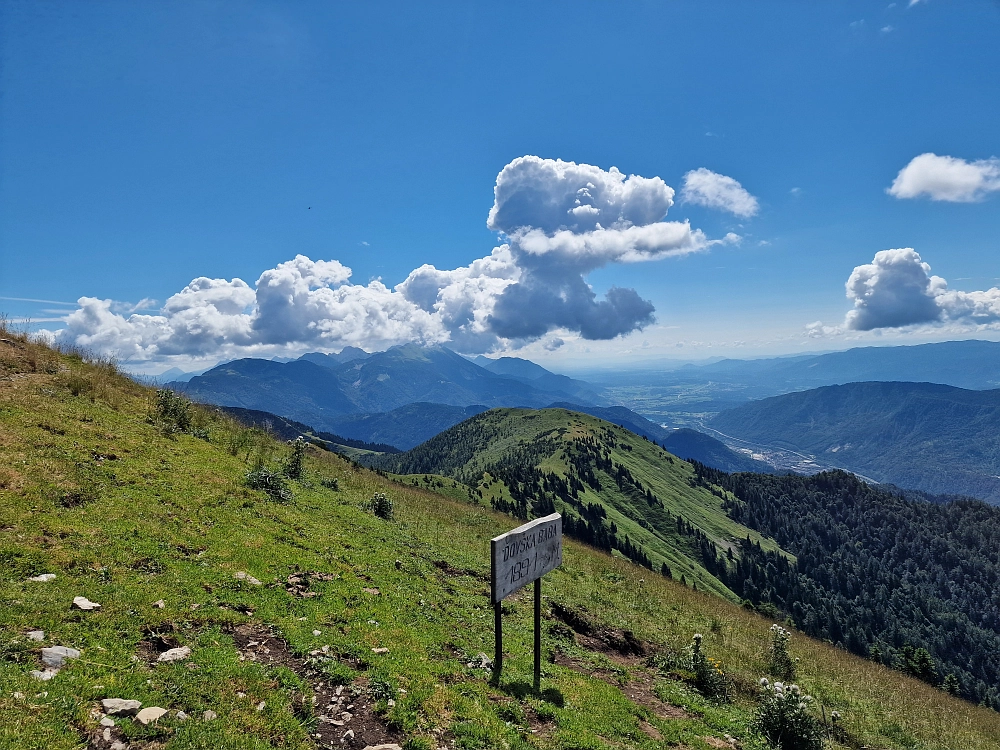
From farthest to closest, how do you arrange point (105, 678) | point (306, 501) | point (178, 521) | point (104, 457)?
point (306, 501) < point (104, 457) < point (178, 521) < point (105, 678)

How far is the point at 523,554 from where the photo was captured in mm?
11250

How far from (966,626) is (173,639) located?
896ft

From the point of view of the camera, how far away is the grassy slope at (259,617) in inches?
304

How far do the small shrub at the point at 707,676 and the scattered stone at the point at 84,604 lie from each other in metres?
16.2

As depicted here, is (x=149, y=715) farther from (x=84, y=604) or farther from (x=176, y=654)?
(x=84, y=604)

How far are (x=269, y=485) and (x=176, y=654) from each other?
12.0m

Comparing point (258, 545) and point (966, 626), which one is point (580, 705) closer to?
point (258, 545)

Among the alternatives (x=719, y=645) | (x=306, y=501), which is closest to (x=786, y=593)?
(x=719, y=645)

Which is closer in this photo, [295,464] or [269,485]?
[269,485]

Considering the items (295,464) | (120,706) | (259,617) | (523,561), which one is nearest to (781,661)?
(523,561)

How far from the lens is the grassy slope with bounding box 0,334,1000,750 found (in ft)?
25.3

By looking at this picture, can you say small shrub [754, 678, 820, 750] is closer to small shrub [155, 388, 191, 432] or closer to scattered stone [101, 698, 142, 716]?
scattered stone [101, 698, 142, 716]

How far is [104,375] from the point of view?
26016mm

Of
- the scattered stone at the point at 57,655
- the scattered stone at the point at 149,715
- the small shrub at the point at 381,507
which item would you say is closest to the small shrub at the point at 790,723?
the scattered stone at the point at 149,715
